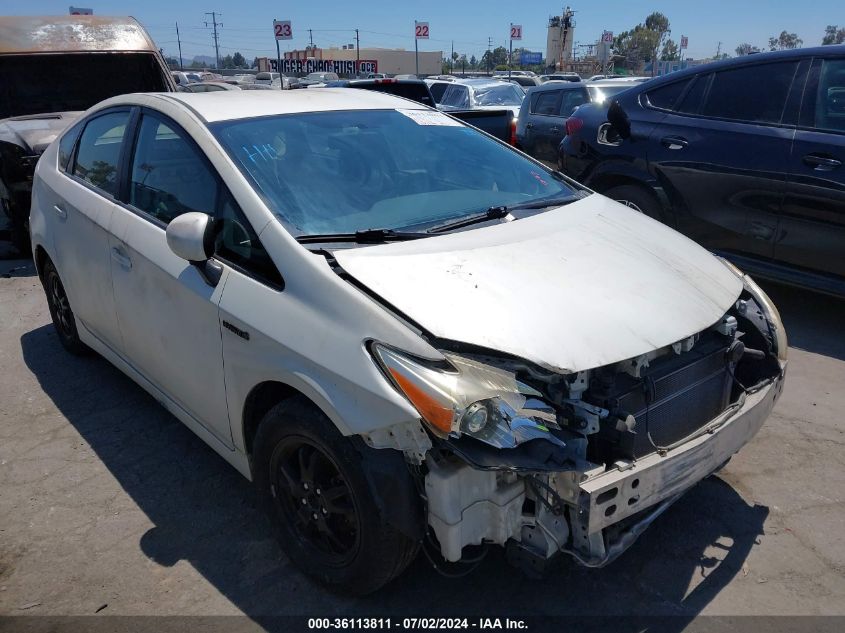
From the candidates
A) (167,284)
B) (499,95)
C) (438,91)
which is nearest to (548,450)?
(167,284)

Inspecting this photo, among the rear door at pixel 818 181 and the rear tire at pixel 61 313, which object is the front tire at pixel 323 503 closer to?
the rear tire at pixel 61 313

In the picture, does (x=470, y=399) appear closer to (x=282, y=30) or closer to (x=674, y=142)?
(x=674, y=142)

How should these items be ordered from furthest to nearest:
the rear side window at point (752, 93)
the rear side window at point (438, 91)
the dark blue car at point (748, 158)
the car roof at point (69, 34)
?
the rear side window at point (438, 91)
the car roof at point (69, 34)
the rear side window at point (752, 93)
the dark blue car at point (748, 158)

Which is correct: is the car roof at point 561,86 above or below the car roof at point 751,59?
below

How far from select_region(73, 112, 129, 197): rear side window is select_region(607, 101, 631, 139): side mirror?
12.7 ft

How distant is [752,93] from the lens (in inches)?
207

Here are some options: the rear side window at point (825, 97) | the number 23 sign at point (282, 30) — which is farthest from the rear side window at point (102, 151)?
the number 23 sign at point (282, 30)

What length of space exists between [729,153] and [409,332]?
13.3 feet

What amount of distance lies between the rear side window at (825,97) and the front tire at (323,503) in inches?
170

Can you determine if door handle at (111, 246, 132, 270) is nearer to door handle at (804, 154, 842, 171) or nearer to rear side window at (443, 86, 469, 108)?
door handle at (804, 154, 842, 171)

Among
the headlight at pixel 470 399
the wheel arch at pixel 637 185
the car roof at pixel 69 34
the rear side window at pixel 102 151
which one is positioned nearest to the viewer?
the headlight at pixel 470 399

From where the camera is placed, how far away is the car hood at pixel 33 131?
6.66 meters

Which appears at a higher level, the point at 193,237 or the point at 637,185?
the point at 193,237

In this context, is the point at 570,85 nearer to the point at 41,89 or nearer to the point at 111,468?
the point at 41,89
